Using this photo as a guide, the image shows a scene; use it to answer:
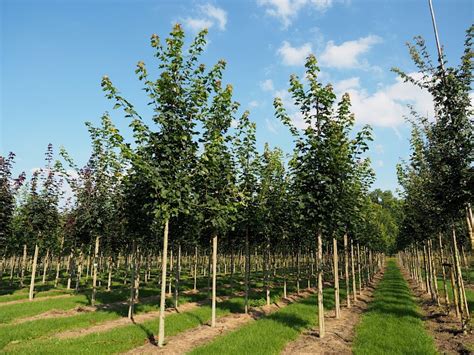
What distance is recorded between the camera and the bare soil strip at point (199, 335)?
10.5m

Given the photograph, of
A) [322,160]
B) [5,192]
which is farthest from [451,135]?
[5,192]

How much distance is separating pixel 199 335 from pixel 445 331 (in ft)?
32.2

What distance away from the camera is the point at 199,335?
12.6 meters

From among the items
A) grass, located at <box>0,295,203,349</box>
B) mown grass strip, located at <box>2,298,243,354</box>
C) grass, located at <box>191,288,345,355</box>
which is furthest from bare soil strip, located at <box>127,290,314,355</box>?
grass, located at <box>0,295,203,349</box>

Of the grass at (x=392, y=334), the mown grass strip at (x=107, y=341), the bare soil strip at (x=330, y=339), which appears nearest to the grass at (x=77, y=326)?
the mown grass strip at (x=107, y=341)

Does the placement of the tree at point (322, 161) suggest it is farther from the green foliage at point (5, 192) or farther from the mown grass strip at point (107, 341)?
the green foliage at point (5, 192)

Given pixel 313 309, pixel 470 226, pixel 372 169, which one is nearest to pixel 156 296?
pixel 313 309

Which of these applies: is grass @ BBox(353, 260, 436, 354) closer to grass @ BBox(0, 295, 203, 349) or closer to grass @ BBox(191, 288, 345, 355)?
grass @ BBox(191, 288, 345, 355)

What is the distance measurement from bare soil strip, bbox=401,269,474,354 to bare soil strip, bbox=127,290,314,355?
7460mm

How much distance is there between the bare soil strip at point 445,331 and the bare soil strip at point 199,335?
24.5 ft

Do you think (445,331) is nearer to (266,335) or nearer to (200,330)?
(266,335)

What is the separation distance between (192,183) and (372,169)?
13046 millimetres

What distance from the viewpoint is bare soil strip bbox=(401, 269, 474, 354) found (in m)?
11.1

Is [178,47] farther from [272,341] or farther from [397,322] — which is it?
[397,322]
